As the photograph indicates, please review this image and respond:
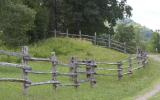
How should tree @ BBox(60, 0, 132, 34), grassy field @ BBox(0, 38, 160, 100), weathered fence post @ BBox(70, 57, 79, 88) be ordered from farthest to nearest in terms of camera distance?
tree @ BBox(60, 0, 132, 34)
weathered fence post @ BBox(70, 57, 79, 88)
grassy field @ BBox(0, 38, 160, 100)

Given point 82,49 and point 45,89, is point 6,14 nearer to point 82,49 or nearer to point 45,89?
point 82,49

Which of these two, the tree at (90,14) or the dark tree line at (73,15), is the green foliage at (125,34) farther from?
the tree at (90,14)

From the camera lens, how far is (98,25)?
66.1 metres

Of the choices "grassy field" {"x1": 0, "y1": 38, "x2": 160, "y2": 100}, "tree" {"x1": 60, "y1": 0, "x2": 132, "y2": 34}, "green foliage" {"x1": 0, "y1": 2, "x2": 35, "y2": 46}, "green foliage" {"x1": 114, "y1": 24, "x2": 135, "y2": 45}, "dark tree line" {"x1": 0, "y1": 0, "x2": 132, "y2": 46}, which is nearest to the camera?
"grassy field" {"x1": 0, "y1": 38, "x2": 160, "y2": 100}

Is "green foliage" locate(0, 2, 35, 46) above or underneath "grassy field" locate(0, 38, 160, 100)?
above

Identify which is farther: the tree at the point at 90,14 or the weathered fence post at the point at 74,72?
the tree at the point at 90,14

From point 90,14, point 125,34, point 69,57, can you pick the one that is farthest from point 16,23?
point 125,34

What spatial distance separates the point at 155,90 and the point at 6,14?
57.4 ft

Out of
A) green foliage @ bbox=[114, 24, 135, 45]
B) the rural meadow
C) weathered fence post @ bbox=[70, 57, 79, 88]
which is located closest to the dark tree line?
the rural meadow

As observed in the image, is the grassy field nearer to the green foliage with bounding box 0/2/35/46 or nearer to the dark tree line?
the green foliage with bounding box 0/2/35/46

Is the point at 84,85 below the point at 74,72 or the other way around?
below

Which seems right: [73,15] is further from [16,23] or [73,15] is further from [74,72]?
[74,72]

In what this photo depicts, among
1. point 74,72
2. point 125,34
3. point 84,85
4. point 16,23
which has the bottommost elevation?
point 84,85

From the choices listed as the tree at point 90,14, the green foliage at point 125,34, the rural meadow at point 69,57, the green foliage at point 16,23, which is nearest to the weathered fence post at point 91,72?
the rural meadow at point 69,57
